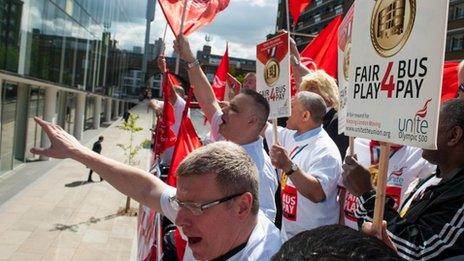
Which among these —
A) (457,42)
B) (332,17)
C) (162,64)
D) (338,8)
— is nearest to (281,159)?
(162,64)

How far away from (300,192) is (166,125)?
7.57 ft

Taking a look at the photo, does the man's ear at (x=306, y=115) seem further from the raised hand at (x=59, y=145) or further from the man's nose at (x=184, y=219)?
the man's nose at (x=184, y=219)

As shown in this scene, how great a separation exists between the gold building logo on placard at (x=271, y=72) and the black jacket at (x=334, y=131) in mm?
723

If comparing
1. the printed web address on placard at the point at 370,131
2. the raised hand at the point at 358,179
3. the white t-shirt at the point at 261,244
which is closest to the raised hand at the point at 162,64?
the white t-shirt at the point at 261,244

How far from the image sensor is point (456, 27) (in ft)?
147

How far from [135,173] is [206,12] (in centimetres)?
312

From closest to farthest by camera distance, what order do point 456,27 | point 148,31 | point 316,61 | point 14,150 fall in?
point 316,61
point 14,150
point 456,27
point 148,31

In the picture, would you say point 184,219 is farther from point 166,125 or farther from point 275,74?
point 166,125

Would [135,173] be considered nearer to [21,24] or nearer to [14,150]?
[21,24]

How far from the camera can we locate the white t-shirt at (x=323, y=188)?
11.5 feet

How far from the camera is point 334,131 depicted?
472 centimetres

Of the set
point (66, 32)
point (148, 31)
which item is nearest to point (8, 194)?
point (66, 32)

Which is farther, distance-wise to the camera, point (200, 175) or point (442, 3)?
point (200, 175)

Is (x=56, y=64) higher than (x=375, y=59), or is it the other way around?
(x=56, y=64)
